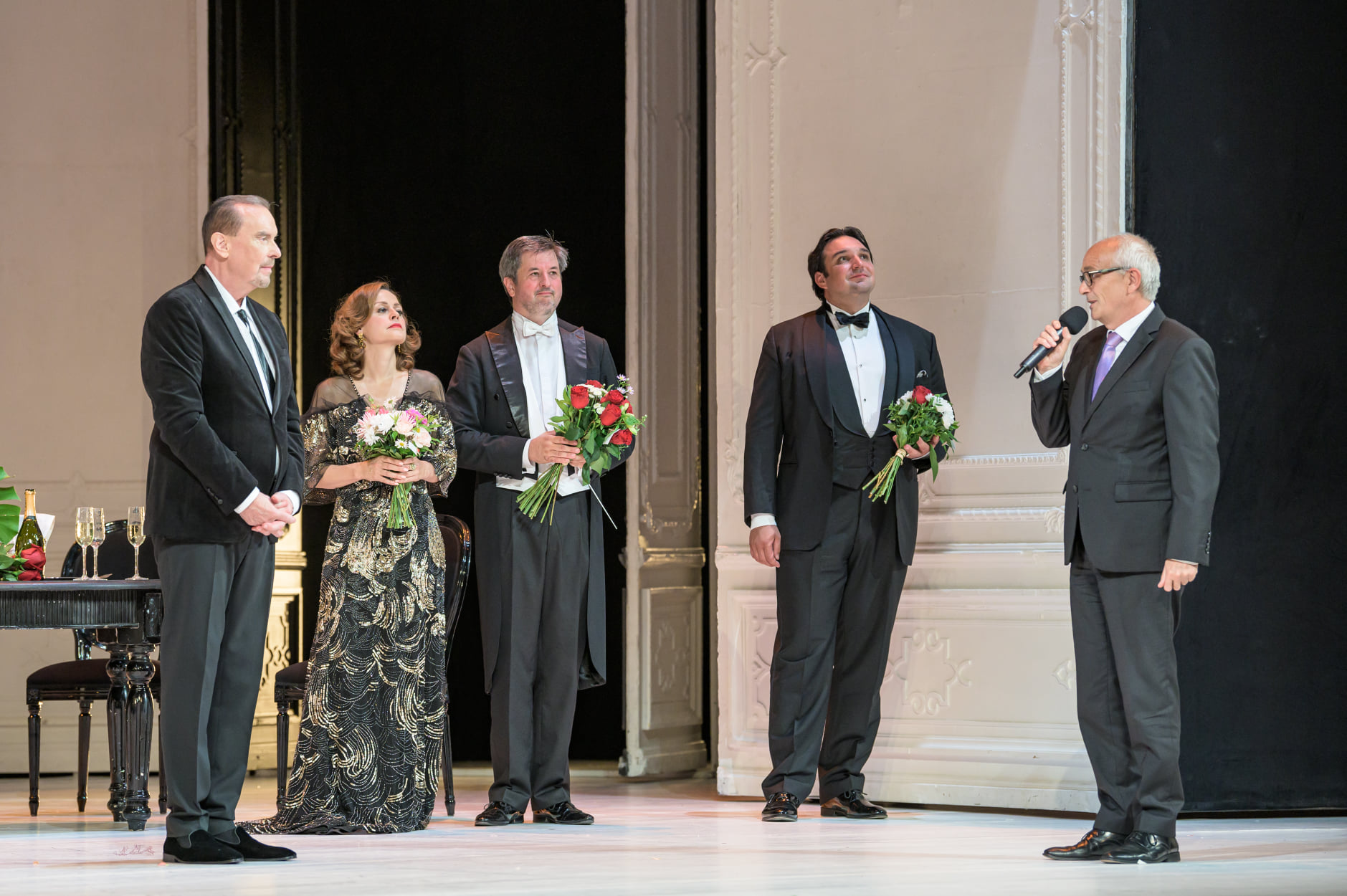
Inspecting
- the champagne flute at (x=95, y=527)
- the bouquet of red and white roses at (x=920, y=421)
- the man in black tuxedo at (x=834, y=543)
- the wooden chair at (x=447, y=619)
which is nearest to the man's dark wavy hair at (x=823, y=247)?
the man in black tuxedo at (x=834, y=543)

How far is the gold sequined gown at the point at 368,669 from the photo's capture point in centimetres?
442

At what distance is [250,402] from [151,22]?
3.73 metres

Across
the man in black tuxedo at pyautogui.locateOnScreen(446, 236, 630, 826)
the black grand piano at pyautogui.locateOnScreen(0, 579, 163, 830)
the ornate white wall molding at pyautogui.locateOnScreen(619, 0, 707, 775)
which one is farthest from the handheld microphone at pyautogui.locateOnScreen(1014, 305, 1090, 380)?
the black grand piano at pyautogui.locateOnScreen(0, 579, 163, 830)

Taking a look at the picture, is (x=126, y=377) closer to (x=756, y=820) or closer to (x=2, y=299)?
(x=2, y=299)

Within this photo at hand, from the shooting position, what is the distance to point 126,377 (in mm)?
6707

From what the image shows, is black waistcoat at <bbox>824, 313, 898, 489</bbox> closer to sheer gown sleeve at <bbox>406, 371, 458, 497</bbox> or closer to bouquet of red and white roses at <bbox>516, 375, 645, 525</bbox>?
bouquet of red and white roses at <bbox>516, 375, 645, 525</bbox>

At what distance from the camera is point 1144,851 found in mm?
3834

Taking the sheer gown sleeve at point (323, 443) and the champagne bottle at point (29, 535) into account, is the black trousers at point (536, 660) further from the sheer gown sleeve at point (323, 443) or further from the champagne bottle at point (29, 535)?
the champagne bottle at point (29, 535)

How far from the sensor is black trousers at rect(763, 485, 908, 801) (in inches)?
192

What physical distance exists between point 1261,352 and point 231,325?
10.6 feet

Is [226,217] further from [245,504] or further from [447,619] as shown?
[447,619]

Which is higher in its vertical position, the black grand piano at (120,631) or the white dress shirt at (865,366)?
the white dress shirt at (865,366)

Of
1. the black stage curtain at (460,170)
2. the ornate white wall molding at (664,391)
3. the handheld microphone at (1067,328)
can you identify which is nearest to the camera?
the handheld microphone at (1067,328)

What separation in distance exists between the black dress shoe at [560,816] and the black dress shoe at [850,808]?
78 cm
